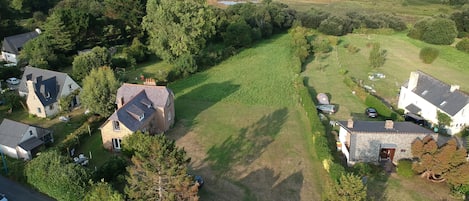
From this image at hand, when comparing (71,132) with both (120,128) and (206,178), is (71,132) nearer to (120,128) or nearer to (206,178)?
(120,128)

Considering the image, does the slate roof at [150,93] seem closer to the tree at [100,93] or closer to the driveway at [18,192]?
the tree at [100,93]

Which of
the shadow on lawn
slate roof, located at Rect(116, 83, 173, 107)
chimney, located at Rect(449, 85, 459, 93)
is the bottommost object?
the shadow on lawn

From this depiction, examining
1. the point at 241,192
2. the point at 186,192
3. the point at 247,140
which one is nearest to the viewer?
the point at 186,192

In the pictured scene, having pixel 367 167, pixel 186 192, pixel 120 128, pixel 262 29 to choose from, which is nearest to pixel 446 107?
pixel 367 167

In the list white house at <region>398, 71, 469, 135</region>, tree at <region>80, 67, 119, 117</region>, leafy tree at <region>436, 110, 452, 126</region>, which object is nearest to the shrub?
white house at <region>398, 71, 469, 135</region>

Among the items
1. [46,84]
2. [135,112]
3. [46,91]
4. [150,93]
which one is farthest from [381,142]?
[46,84]

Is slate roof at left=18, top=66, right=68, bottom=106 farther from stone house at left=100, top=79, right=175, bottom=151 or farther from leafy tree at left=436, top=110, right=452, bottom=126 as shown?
leafy tree at left=436, top=110, right=452, bottom=126
